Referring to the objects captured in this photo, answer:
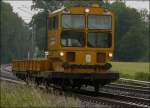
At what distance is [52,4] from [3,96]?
86.9m

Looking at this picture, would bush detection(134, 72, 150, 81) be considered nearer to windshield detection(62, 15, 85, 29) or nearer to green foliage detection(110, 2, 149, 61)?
windshield detection(62, 15, 85, 29)

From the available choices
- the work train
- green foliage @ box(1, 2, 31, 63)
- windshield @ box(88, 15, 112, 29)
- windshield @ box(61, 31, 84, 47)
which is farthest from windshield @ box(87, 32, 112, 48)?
green foliage @ box(1, 2, 31, 63)

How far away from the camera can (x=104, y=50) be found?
24859 mm

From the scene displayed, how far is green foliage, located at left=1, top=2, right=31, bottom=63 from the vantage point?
11669 centimetres

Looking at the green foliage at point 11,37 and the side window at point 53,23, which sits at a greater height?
the side window at point 53,23

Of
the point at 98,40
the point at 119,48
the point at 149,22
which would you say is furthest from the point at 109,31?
the point at 149,22

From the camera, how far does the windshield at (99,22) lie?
25031 millimetres

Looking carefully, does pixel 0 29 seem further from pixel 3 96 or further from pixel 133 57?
pixel 3 96

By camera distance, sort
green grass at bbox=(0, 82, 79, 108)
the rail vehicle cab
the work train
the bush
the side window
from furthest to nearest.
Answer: the bush → the side window → the rail vehicle cab → the work train → green grass at bbox=(0, 82, 79, 108)

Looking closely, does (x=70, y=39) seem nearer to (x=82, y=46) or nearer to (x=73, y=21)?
(x=82, y=46)

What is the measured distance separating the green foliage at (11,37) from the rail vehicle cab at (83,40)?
87.2 meters

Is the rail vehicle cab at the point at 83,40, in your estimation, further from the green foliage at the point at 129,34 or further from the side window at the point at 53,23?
the green foliage at the point at 129,34

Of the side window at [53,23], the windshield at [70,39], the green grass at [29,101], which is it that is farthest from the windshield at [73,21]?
the green grass at [29,101]

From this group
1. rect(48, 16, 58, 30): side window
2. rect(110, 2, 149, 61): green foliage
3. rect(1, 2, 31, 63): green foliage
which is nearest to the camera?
rect(48, 16, 58, 30): side window
